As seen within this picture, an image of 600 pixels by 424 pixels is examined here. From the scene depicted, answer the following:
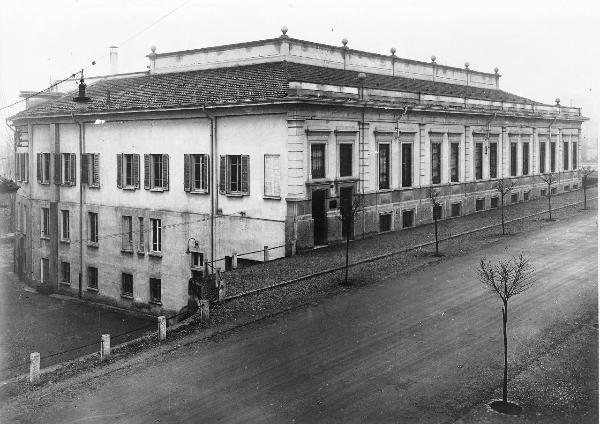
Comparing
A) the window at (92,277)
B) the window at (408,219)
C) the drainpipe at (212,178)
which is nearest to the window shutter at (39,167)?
the window at (92,277)

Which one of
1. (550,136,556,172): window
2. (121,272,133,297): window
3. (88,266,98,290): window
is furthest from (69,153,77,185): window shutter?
(550,136,556,172): window

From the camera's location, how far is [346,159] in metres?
30.2

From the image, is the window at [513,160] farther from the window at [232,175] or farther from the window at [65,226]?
the window at [65,226]

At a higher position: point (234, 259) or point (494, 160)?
point (494, 160)

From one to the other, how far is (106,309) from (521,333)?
78.0ft

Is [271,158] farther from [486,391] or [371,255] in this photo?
[486,391]

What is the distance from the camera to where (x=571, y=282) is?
2205 centimetres

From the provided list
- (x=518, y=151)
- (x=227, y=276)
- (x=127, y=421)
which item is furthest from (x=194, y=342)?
(x=518, y=151)

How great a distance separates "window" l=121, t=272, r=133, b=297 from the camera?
112ft

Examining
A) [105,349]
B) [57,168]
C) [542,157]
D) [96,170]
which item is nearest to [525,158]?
[542,157]

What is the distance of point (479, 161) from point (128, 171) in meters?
21.7

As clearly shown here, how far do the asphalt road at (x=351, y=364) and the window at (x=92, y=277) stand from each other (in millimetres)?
19576

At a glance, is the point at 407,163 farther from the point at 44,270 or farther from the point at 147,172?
the point at 44,270

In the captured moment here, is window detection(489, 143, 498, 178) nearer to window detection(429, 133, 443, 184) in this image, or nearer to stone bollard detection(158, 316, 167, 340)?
window detection(429, 133, 443, 184)
